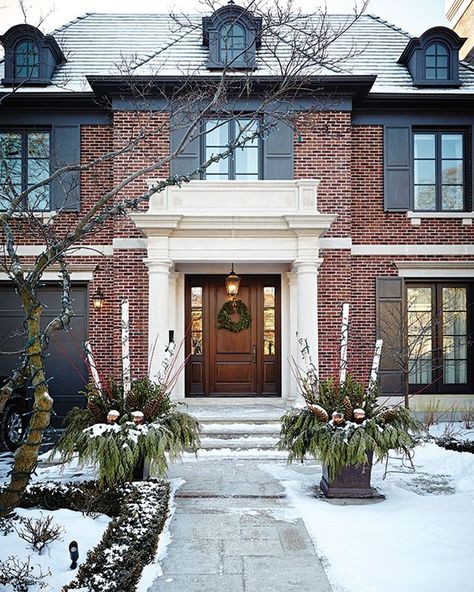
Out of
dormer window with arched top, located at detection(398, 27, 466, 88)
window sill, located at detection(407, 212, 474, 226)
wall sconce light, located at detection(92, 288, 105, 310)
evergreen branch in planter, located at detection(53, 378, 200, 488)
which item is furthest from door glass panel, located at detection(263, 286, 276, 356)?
evergreen branch in planter, located at detection(53, 378, 200, 488)

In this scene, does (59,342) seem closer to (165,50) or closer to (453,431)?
(165,50)

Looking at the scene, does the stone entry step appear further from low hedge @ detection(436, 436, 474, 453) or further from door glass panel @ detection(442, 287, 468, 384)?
door glass panel @ detection(442, 287, 468, 384)

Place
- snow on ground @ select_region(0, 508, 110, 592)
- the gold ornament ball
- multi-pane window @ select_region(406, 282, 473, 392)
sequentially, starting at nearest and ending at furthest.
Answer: snow on ground @ select_region(0, 508, 110, 592), the gold ornament ball, multi-pane window @ select_region(406, 282, 473, 392)

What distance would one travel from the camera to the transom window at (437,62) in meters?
12.1

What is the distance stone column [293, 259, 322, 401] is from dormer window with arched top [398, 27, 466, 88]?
4.82m

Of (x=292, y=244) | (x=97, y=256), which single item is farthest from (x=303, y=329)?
(x=97, y=256)

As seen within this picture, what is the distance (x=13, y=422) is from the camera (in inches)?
371

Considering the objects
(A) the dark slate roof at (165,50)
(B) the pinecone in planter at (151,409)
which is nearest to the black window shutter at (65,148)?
(A) the dark slate roof at (165,50)

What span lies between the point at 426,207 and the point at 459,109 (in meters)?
2.07

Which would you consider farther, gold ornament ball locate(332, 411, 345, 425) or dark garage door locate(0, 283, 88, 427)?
dark garage door locate(0, 283, 88, 427)

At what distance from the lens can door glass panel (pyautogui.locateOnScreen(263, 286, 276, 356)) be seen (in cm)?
1216

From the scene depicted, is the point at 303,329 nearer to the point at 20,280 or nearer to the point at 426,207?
the point at 426,207

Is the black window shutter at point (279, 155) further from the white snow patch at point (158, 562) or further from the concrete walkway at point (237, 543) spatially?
the white snow patch at point (158, 562)

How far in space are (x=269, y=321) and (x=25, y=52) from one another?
7.27 m
